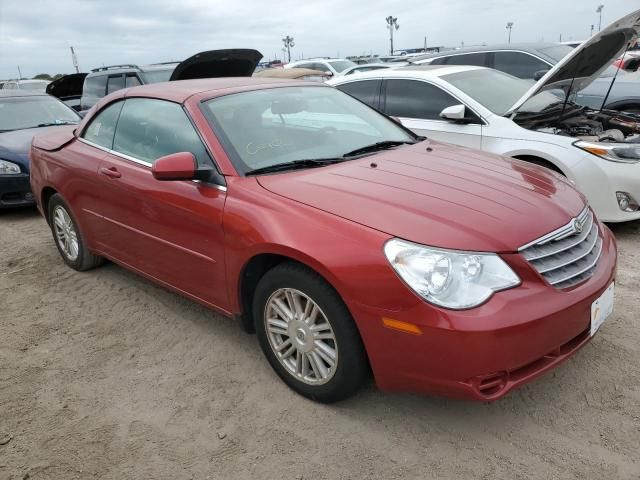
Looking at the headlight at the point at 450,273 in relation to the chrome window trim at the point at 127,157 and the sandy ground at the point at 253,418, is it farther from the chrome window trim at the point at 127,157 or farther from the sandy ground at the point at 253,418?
the chrome window trim at the point at 127,157

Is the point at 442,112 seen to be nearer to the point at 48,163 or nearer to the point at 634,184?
the point at 634,184

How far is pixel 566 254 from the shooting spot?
2408mm

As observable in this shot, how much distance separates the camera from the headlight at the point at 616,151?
446cm

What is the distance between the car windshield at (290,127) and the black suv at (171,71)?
2.20 meters

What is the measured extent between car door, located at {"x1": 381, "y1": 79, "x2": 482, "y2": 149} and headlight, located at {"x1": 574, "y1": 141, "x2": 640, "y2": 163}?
100 centimetres

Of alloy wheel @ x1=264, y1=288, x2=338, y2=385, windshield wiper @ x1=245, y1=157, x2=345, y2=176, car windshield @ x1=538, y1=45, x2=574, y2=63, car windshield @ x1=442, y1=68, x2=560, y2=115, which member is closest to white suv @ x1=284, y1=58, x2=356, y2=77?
car windshield @ x1=538, y1=45, x2=574, y2=63

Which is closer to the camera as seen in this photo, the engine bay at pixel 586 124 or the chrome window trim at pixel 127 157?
the chrome window trim at pixel 127 157

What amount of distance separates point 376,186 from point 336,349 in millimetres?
801

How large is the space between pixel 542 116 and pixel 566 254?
10.7 ft

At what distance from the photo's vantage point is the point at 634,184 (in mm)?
4406

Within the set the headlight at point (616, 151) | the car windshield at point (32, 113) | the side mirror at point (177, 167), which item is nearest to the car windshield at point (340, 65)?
the car windshield at point (32, 113)

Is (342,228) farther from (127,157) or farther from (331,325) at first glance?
(127,157)

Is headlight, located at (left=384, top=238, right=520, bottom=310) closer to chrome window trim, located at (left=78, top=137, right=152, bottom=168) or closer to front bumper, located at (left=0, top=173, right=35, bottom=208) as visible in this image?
chrome window trim, located at (left=78, top=137, right=152, bottom=168)

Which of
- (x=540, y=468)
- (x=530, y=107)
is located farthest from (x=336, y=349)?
(x=530, y=107)
